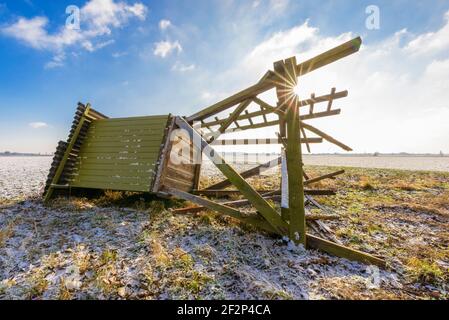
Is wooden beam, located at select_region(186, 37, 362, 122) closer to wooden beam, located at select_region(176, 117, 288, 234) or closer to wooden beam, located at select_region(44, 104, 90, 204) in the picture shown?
wooden beam, located at select_region(176, 117, 288, 234)

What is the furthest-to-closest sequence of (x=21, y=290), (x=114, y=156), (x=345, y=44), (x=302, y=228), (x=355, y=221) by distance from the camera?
(x=114, y=156)
(x=355, y=221)
(x=302, y=228)
(x=345, y=44)
(x=21, y=290)

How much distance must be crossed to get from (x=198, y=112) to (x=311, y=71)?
3.07 meters

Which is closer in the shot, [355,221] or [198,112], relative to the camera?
[198,112]

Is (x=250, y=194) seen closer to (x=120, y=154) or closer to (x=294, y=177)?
(x=294, y=177)

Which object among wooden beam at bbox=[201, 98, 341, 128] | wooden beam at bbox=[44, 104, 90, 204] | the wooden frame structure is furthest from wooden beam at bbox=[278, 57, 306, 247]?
wooden beam at bbox=[44, 104, 90, 204]

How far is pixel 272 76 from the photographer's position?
4.85m

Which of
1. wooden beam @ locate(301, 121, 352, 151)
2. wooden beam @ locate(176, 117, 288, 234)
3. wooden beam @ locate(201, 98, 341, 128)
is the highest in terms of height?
wooden beam @ locate(201, 98, 341, 128)

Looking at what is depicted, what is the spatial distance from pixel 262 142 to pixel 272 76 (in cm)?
380

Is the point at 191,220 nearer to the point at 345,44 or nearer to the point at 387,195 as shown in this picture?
the point at 345,44

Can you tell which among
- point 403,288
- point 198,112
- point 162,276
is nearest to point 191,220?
point 162,276

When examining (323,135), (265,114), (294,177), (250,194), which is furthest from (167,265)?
(323,135)

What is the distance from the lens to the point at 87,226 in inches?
221

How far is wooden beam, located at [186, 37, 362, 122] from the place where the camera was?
12.8 feet

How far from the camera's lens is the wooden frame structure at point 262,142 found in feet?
14.5
